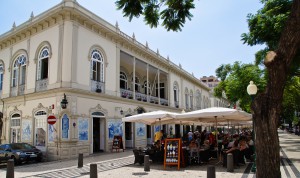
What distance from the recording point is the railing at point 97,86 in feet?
65.3

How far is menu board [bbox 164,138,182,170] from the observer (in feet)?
39.7

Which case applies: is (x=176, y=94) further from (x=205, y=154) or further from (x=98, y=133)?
(x=205, y=154)

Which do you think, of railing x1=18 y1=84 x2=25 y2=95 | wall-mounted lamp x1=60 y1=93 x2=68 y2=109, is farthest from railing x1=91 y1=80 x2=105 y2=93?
railing x1=18 y1=84 x2=25 y2=95

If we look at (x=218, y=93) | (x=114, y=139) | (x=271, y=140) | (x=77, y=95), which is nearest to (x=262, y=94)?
(x=271, y=140)

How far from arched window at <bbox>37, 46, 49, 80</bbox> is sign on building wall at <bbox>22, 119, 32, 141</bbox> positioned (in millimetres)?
3173

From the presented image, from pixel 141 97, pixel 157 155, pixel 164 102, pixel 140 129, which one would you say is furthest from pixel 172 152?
pixel 164 102

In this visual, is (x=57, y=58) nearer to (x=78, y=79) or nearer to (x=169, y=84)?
(x=78, y=79)

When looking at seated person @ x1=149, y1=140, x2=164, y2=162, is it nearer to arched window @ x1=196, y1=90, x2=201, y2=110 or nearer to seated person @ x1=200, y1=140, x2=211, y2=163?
seated person @ x1=200, y1=140, x2=211, y2=163

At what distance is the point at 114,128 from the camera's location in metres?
21.4

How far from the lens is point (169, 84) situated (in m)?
33.2

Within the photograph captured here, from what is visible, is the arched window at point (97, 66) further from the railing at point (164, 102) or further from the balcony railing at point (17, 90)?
the railing at point (164, 102)

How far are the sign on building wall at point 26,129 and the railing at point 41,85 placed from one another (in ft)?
7.71

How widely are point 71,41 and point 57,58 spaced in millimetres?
1420

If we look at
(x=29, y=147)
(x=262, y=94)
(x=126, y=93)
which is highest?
(x=126, y=93)
